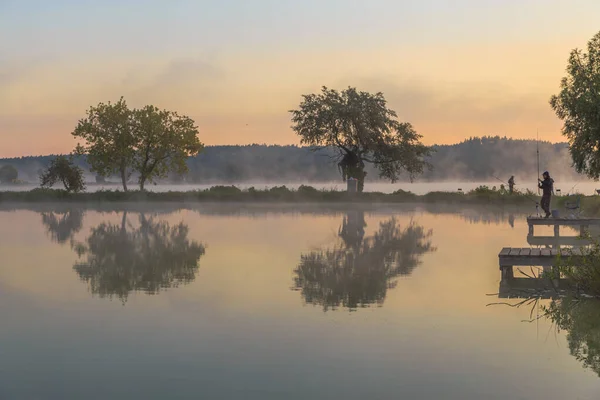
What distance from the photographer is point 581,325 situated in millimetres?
11836

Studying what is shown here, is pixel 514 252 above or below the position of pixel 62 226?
above

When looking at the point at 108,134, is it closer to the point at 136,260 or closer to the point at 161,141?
the point at 161,141

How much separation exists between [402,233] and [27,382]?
73.7ft

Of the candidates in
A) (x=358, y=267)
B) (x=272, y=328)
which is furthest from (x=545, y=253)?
(x=272, y=328)

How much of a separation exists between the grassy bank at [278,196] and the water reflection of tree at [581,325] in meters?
40.3

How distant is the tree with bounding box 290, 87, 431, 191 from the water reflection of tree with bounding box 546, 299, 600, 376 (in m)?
48.7

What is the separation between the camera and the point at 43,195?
6569 centimetres

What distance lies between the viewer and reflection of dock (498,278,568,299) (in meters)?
14.7

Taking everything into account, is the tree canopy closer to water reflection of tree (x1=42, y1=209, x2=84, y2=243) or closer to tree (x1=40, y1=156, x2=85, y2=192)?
tree (x1=40, y1=156, x2=85, y2=192)

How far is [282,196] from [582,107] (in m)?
31.3

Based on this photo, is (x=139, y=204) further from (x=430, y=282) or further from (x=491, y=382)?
(x=491, y=382)

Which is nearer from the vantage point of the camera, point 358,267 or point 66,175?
point 358,267

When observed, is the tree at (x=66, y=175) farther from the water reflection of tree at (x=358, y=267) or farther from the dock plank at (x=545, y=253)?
the dock plank at (x=545, y=253)

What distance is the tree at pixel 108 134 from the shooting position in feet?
222
